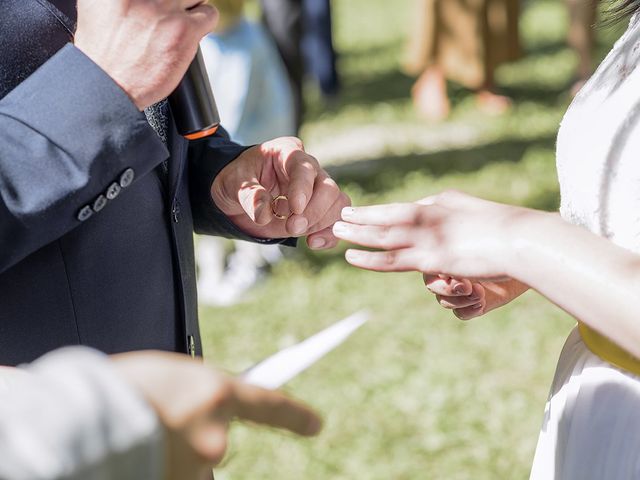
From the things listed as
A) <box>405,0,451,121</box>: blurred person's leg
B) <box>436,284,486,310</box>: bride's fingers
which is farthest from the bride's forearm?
<box>405,0,451,121</box>: blurred person's leg

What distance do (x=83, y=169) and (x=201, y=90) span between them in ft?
1.10

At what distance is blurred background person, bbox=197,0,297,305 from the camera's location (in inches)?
156

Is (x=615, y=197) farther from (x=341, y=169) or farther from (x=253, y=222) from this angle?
(x=341, y=169)

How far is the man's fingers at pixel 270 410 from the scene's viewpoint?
0.76 meters

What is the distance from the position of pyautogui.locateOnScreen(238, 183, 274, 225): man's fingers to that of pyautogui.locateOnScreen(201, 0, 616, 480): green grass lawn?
152 centimetres

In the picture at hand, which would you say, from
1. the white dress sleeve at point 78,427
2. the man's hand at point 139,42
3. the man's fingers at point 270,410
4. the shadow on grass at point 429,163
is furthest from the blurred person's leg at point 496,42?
the white dress sleeve at point 78,427

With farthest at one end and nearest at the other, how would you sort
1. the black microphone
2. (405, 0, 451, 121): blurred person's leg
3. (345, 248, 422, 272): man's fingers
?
(405, 0, 451, 121): blurred person's leg < the black microphone < (345, 248, 422, 272): man's fingers

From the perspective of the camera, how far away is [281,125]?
164 inches

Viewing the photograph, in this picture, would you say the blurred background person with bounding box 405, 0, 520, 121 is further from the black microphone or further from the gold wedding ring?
the black microphone

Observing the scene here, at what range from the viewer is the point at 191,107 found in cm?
134

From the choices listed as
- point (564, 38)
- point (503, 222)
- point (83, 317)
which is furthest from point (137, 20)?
point (564, 38)

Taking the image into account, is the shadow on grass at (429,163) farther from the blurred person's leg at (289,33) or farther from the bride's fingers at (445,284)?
the bride's fingers at (445,284)

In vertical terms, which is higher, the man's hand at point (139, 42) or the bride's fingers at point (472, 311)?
the man's hand at point (139, 42)

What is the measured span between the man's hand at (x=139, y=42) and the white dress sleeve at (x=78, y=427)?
0.49m
